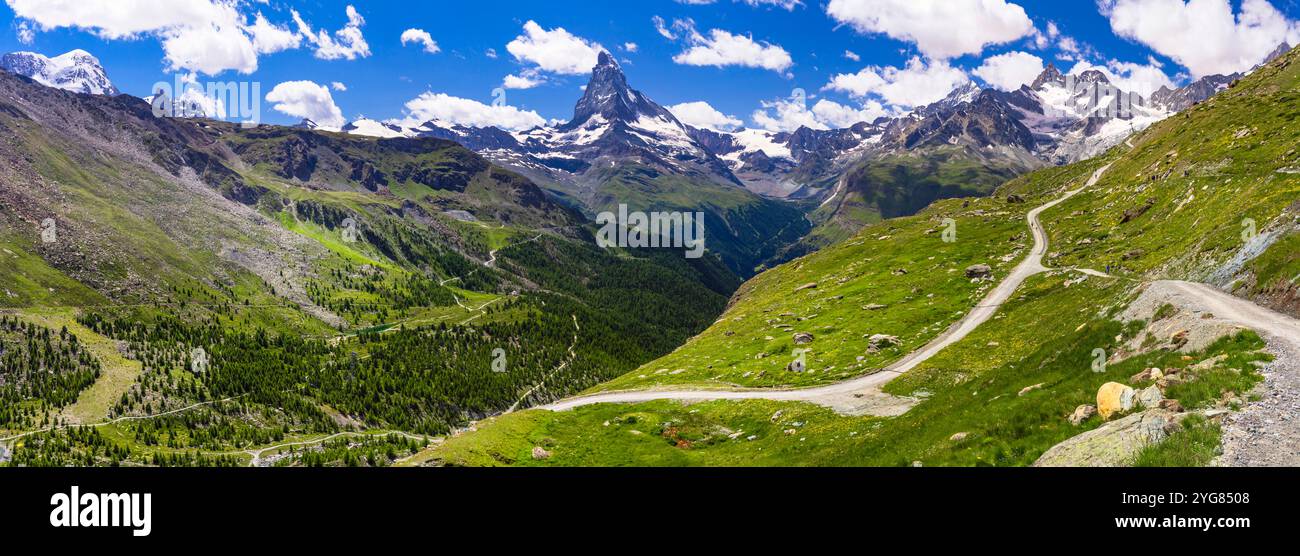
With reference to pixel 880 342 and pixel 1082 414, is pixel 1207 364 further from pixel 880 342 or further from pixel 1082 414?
pixel 880 342

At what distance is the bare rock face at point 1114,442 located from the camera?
21.1 meters

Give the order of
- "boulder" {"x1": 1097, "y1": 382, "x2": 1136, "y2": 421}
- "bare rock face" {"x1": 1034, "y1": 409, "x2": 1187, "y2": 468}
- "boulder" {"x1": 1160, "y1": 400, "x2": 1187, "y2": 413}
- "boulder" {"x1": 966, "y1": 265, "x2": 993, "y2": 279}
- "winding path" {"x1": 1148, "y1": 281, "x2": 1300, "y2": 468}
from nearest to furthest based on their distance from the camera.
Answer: "winding path" {"x1": 1148, "y1": 281, "x2": 1300, "y2": 468}
"bare rock face" {"x1": 1034, "y1": 409, "x2": 1187, "y2": 468}
"boulder" {"x1": 1160, "y1": 400, "x2": 1187, "y2": 413}
"boulder" {"x1": 1097, "y1": 382, "x2": 1136, "y2": 421}
"boulder" {"x1": 966, "y1": 265, "x2": 993, "y2": 279}

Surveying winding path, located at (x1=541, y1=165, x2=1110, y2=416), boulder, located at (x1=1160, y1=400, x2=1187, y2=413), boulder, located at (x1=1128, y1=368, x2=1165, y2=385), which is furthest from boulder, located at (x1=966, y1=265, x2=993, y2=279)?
boulder, located at (x1=1160, y1=400, x2=1187, y2=413)

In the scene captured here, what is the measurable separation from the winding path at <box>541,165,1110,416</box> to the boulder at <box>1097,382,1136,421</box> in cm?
2590

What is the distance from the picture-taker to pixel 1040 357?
4562 centimetres

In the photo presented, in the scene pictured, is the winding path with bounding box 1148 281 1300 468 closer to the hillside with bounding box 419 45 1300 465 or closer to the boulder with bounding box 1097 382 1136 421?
the hillside with bounding box 419 45 1300 465

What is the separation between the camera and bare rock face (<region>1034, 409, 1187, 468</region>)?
21.1 meters

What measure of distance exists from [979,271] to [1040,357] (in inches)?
A: 2927

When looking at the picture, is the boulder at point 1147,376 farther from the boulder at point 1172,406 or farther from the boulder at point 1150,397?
the boulder at point 1172,406

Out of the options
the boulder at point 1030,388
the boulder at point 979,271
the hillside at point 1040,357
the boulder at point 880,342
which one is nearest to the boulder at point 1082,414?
the hillside at point 1040,357

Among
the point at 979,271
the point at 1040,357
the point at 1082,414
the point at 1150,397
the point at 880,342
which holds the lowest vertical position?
→ the point at 1082,414

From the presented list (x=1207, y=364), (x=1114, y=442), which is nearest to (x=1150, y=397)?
(x=1114, y=442)

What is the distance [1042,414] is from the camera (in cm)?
2984
